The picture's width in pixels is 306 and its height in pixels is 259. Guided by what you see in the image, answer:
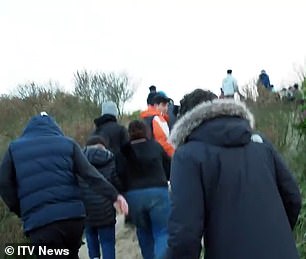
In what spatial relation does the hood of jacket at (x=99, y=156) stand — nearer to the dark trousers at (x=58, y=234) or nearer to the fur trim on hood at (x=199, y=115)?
the dark trousers at (x=58, y=234)

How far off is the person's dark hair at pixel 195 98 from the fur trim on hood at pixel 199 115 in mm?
53

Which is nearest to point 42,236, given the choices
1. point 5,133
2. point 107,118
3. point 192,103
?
point 192,103

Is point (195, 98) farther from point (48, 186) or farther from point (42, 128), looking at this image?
point (42, 128)

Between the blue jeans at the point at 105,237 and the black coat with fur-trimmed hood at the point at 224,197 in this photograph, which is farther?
the blue jeans at the point at 105,237

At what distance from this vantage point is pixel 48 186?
18.3 ft

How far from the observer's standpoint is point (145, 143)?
25.1 ft

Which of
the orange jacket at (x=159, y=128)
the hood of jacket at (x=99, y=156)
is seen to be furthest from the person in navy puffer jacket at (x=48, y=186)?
the orange jacket at (x=159, y=128)

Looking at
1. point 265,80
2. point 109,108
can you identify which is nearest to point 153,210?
point 109,108

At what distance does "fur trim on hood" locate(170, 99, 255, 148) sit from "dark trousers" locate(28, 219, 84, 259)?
1922 millimetres

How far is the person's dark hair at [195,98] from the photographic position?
4.07 meters

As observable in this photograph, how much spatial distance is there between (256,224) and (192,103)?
758mm

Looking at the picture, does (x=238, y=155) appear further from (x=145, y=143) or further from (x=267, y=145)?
(x=145, y=143)

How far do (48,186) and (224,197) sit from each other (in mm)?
2116

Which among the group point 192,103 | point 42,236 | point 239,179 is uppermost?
point 192,103
